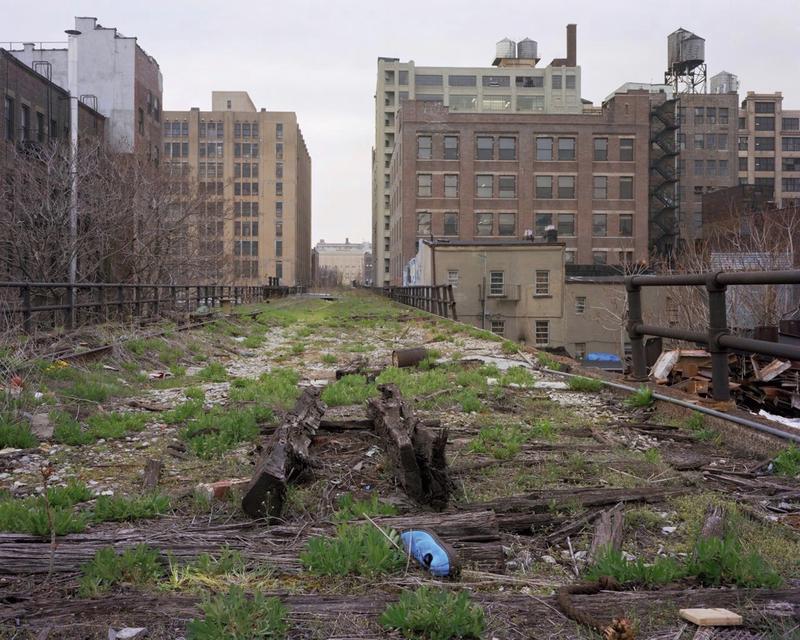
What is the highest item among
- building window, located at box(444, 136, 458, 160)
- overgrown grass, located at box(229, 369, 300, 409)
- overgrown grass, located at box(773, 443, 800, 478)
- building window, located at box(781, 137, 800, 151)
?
building window, located at box(781, 137, 800, 151)

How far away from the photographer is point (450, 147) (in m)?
73.6

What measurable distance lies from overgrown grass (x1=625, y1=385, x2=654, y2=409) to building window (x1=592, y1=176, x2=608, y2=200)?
6977 cm

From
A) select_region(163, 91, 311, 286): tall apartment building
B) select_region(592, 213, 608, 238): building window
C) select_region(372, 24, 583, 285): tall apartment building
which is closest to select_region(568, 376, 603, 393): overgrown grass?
select_region(592, 213, 608, 238): building window

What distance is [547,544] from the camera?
→ 11.6 feet

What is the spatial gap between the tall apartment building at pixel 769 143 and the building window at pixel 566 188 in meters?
61.5

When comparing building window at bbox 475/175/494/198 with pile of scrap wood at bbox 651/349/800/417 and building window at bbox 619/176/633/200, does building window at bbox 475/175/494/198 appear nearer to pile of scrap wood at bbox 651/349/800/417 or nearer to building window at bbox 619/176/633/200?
building window at bbox 619/176/633/200

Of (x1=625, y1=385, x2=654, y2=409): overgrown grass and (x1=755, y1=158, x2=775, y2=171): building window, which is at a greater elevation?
(x1=755, y1=158, x2=775, y2=171): building window

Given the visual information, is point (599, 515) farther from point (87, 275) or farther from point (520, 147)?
point (520, 147)

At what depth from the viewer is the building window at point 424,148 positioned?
73.7m

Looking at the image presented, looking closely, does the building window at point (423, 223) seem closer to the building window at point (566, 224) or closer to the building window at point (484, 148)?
the building window at point (484, 148)

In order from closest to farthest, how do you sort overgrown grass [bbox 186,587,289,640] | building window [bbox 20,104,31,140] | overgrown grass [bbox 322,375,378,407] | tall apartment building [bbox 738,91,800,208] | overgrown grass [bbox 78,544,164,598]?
overgrown grass [bbox 186,587,289,640] → overgrown grass [bbox 78,544,164,598] → overgrown grass [bbox 322,375,378,407] → building window [bbox 20,104,31,140] → tall apartment building [bbox 738,91,800,208]

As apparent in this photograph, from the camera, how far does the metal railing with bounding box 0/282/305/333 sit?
11194mm

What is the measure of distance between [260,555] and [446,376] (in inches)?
250

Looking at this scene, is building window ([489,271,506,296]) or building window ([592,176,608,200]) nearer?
building window ([489,271,506,296])
